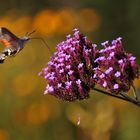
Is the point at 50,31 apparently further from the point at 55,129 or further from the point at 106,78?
the point at 106,78

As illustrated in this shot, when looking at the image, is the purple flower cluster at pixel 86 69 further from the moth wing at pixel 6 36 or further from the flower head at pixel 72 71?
the moth wing at pixel 6 36

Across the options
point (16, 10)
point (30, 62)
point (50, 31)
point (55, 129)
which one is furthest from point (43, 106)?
point (16, 10)

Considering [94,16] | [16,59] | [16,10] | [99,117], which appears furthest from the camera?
[16,10]

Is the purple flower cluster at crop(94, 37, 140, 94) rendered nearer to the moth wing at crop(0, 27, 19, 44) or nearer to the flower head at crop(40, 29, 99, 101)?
the flower head at crop(40, 29, 99, 101)

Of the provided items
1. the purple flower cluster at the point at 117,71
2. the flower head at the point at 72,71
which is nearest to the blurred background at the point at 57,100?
the flower head at the point at 72,71

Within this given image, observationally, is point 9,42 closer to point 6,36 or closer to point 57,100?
point 6,36

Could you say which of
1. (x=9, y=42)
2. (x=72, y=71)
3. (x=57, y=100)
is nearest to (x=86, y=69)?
(x=72, y=71)

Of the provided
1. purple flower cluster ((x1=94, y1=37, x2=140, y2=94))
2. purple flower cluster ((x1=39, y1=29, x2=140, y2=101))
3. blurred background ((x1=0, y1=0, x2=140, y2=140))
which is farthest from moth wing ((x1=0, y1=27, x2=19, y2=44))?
blurred background ((x1=0, y1=0, x2=140, y2=140))
